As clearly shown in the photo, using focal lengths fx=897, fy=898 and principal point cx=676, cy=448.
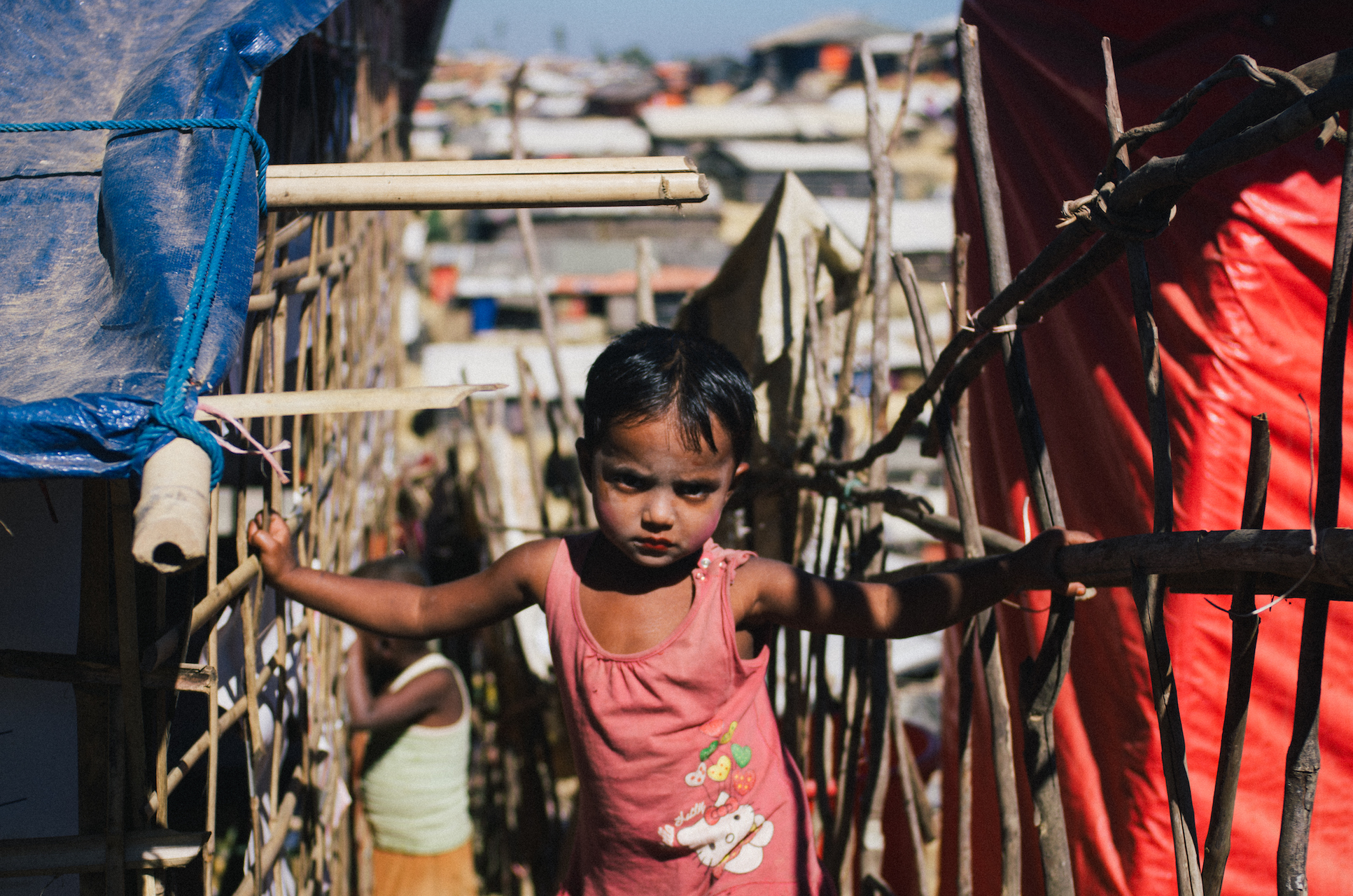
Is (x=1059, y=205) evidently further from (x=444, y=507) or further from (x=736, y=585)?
(x=444, y=507)

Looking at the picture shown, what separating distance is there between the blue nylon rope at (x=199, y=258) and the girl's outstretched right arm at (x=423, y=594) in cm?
63

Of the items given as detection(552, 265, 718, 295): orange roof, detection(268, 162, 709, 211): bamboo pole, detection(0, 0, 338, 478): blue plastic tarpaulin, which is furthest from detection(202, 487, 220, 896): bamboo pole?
detection(552, 265, 718, 295): orange roof

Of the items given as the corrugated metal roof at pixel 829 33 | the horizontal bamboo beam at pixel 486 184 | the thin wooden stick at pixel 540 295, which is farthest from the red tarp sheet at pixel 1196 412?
the corrugated metal roof at pixel 829 33

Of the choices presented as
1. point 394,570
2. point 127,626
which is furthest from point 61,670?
point 394,570

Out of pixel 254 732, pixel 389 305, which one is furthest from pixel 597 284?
pixel 254 732

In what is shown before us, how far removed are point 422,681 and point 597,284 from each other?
1457 cm

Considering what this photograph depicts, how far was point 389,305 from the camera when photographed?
6098 millimetres

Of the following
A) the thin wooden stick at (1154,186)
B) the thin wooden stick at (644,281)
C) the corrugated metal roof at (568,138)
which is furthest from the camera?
the corrugated metal roof at (568,138)

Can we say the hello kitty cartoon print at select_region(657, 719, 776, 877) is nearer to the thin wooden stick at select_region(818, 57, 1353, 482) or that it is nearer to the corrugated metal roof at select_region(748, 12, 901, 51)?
the thin wooden stick at select_region(818, 57, 1353, 482)

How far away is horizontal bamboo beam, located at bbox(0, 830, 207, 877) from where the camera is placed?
53.4 inches

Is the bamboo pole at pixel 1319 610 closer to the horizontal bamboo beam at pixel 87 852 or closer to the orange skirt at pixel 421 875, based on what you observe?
the horizontal bamboo beam at pixel 87 852

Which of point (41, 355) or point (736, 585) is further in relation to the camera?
point (736, 585)

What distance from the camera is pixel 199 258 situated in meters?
1.18

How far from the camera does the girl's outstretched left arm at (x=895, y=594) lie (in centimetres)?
136
